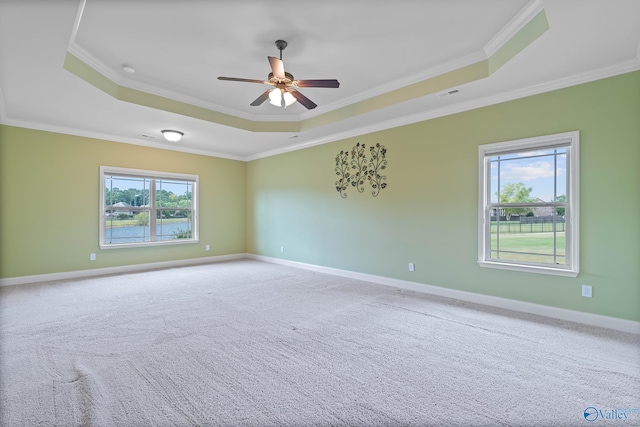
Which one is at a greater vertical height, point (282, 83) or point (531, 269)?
point (282, 83)

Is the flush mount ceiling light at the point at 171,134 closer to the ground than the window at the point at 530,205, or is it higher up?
higher up

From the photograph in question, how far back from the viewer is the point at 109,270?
5.71 metres

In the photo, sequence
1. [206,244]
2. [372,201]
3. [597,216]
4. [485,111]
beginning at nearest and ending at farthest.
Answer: [597,216] < [485,111] < [372,201] < [206,244]

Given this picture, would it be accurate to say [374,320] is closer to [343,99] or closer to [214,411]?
[214,411]

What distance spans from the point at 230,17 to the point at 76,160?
4500mm

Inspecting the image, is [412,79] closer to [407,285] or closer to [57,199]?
[407,285]

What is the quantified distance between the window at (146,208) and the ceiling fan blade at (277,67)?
4.50 metres

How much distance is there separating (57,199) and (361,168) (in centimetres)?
533

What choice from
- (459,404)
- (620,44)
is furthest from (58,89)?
(620,44)

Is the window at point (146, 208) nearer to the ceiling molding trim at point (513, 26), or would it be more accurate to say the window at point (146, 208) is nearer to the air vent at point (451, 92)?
the air vent at point (451, 92)

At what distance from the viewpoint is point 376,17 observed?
8.96 ft

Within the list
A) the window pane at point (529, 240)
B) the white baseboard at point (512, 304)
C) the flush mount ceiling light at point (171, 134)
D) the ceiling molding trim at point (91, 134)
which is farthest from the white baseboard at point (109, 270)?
the window pane at point (529, 240)

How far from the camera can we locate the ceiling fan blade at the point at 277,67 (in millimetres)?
2814

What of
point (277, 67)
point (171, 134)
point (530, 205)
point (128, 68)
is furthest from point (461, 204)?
point (171, 134)
